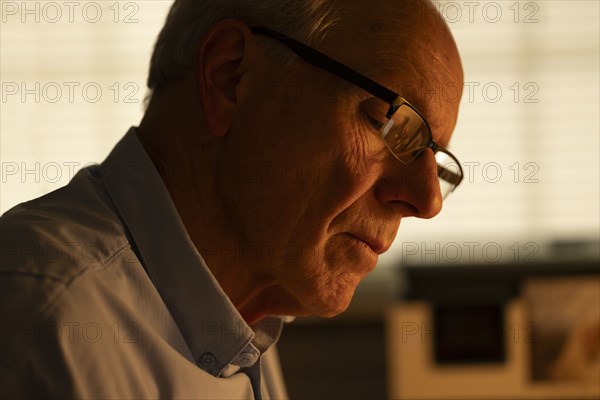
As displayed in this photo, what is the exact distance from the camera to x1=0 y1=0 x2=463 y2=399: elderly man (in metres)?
0.96

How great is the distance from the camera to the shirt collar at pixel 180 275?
96 centimetres

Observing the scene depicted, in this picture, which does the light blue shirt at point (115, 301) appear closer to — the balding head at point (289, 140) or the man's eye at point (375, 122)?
the balding head at point (289, 140)

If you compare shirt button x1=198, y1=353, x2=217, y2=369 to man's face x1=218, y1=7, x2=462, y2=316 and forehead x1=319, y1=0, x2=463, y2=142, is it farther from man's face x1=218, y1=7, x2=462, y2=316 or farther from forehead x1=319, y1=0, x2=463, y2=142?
forehead x1=319, y1=0, x2=463, y2=142

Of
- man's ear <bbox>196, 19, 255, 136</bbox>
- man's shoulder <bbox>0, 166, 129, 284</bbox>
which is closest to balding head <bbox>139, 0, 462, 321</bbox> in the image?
man's ear <bbox>196, 19, 255, 136</bbox>

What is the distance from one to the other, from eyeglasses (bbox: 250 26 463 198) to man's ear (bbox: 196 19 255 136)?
0.03 meters

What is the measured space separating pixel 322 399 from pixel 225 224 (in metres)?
1.54

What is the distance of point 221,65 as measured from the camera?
3.40ft

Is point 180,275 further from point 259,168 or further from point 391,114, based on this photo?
point 391,114

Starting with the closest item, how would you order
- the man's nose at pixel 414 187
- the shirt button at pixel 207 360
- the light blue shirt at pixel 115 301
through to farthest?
the light blue shirt at pixel 115 301 → the shirt button at pixel 207 360 → the man's nose at pixel 414 187

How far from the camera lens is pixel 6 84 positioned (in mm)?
2715

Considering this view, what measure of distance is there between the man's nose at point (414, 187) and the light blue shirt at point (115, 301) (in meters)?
0.28

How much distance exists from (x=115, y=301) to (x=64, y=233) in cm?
10

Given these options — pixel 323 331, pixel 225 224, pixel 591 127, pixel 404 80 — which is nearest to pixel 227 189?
pixel 225 224

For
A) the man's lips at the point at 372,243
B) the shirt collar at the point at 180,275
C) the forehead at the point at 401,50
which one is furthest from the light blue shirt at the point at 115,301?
the forehead at the point at 401,50
